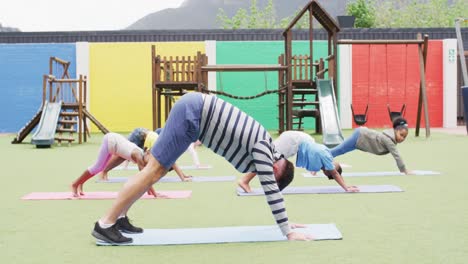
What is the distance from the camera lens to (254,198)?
19.9 feet

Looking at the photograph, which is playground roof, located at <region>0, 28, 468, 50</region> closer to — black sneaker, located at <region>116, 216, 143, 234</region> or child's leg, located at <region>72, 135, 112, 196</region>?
child's leg, located at <region>72, 135, 112, 196</region>

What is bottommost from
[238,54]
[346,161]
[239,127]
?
[346,161]

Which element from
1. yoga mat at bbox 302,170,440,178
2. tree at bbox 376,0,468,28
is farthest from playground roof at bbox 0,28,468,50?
tree at bbox 376,0,468,28

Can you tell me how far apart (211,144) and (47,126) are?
37.5 feet

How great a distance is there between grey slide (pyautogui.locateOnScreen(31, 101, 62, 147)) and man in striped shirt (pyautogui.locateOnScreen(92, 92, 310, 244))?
10549mm

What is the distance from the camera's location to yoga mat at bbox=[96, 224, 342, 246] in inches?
162

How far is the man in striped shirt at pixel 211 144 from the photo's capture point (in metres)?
3.98

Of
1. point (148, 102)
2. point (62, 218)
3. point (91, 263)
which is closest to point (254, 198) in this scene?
point (62, 218)

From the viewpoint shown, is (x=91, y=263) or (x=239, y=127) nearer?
(x=91, y=263)

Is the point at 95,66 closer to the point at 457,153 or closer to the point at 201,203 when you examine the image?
the point at 457,153

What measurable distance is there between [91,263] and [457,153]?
29.0 ft

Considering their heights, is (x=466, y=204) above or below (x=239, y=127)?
below

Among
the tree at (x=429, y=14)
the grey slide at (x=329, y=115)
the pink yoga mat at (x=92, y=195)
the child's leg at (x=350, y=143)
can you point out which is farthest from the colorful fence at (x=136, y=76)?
the tree at (x=429, y=14)

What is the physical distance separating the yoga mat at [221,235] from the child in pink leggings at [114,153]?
5.47ft
